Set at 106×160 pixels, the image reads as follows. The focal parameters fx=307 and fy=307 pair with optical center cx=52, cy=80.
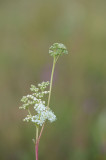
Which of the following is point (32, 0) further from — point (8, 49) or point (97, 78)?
point (97, 78)

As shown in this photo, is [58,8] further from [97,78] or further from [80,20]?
[97,78]

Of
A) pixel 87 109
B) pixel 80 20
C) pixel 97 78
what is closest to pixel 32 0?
pixel 80 20

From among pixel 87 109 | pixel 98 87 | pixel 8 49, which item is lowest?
pixel 87 109

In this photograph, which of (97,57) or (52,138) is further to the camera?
(97,57)

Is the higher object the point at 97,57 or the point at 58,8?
the point at 58,8

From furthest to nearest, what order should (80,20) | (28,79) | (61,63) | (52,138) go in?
(80,20)
(61,63)
(28,79)
(52,138)

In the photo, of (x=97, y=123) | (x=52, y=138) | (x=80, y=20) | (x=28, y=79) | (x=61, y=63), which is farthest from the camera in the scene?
(x=80, y=20)
